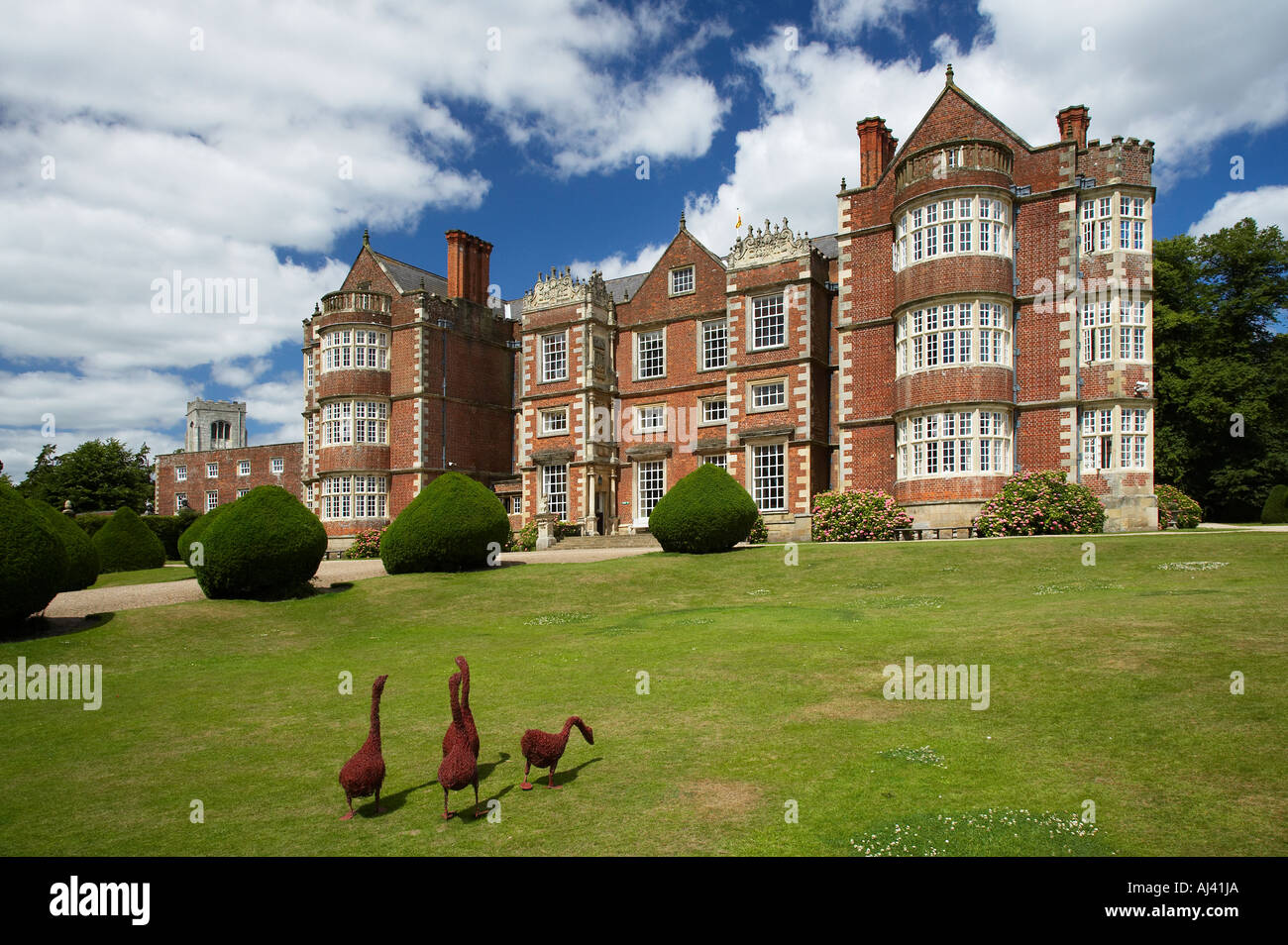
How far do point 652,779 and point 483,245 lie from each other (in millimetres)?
42847

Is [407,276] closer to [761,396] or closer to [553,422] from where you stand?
[553,422]

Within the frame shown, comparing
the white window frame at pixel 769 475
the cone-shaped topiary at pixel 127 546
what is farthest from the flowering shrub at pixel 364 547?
the white window frame at pixel 769 475

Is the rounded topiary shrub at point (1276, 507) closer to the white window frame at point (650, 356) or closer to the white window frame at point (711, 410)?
the white window frame at point (711, 410)

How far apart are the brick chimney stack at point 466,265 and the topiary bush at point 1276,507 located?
134 feet

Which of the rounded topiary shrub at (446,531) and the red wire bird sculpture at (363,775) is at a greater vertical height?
the rounded topiary shrub at (446,531)

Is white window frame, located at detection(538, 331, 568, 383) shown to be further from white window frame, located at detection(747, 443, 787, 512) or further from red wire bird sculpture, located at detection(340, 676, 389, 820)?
red wire bird sculpture, located at detection(340, 676, 389, 820)

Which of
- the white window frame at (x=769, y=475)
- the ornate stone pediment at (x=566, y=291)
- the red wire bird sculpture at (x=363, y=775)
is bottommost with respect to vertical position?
the red wire bird sculpture at (x=363, y=775)

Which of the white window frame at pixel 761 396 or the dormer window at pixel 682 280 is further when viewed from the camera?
the dormer window at pixel 682 280

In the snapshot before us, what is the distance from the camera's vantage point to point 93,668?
14219 mm

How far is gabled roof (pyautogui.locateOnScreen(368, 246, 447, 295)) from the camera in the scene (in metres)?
44.3

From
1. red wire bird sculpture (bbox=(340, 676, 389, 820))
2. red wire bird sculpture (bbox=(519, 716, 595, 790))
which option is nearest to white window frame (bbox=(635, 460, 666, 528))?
red wire bird sculpture (bbox=(519, 716, 595, 790))

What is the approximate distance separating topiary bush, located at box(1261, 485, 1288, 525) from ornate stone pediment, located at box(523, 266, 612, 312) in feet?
107

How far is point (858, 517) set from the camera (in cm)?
3094

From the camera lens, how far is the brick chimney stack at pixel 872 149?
34094 mm
